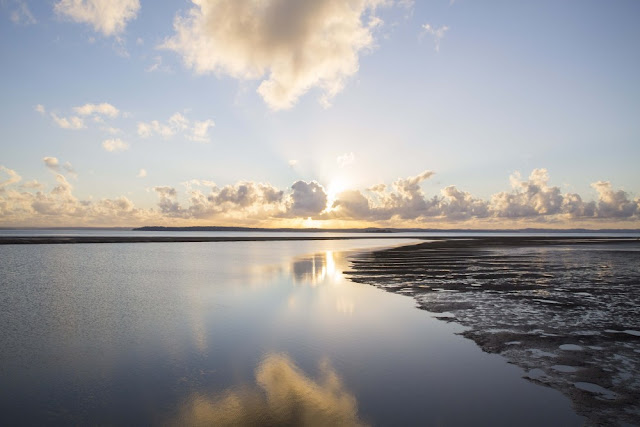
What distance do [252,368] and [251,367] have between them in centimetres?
10

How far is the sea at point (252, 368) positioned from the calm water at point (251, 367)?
49 millimetres

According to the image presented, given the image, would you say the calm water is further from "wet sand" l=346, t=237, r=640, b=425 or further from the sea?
"wet sand" l=346, t=237, r=640, b=425

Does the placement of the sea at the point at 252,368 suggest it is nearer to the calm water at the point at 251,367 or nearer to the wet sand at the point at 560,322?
the calm water at the point at 251,367

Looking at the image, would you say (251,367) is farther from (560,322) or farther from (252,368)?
(560,322)

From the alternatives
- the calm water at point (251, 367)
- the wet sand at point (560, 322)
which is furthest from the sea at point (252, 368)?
the wet sand at point (560, 322)

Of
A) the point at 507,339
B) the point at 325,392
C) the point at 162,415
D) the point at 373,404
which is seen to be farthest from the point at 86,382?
the point at 507,339

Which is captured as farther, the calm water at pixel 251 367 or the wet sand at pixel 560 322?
the wet sand at pixel 560 322

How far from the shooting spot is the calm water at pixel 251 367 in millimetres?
8969

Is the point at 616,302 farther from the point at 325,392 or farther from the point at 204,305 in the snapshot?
the point at 204,305

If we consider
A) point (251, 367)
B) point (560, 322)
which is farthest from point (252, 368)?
point (560, 322)

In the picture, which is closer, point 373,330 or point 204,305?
point 373,330

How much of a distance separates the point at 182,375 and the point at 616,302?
22.9 m

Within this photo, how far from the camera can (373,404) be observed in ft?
31.0

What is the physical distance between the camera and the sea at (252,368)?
892 cm
